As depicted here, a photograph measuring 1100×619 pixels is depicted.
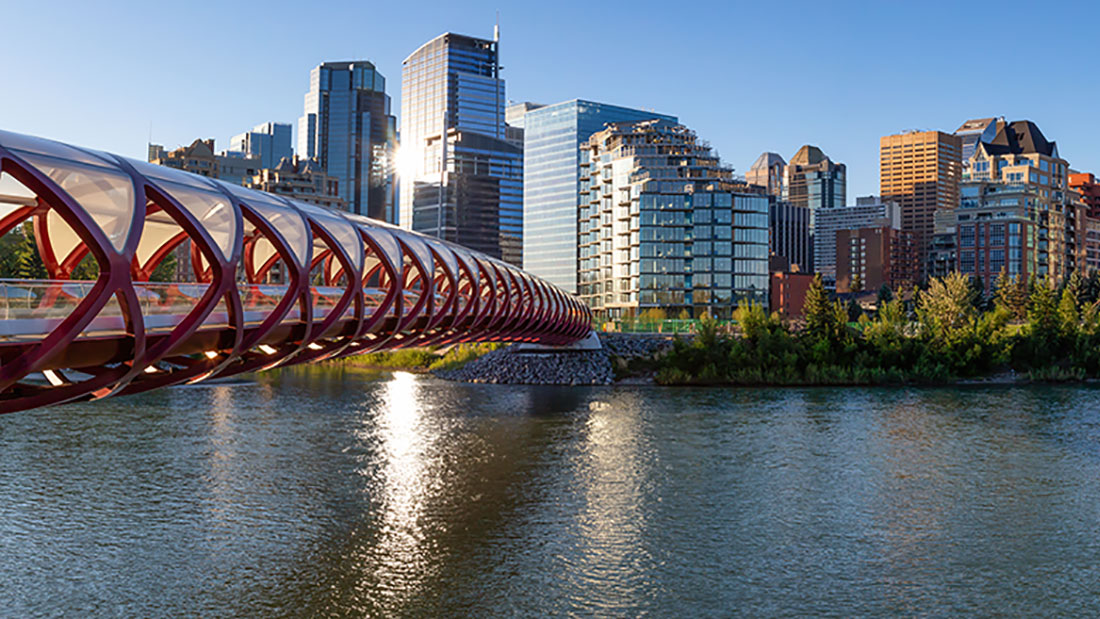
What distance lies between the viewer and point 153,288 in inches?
559

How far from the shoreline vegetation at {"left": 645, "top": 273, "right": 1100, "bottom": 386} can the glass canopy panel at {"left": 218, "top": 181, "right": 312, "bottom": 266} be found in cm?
4925

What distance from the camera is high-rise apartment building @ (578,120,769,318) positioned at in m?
113

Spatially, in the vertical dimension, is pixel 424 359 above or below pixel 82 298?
below

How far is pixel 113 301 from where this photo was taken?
44.2ft

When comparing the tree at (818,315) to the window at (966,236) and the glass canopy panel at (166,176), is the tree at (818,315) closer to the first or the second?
the glass canopy panel at (166,176)

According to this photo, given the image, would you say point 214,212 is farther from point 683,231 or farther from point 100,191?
point 683,231

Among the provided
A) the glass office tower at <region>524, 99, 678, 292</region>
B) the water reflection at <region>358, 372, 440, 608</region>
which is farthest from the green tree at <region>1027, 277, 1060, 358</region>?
the glass office tower at <region>524, 99, 678, 292</region>

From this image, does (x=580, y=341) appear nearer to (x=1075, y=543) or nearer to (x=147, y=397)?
(x=147, y=397)

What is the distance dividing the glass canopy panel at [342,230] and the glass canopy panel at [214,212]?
3876mm

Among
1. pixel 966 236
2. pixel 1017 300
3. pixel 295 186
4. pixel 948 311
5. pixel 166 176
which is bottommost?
pixel 948 311

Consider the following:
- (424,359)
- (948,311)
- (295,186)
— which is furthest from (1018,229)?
(295,186)

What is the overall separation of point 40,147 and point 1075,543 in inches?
926

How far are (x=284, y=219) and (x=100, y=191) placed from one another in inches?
208

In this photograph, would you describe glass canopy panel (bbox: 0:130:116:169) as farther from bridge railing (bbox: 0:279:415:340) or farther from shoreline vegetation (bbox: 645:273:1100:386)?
shoreline vegetation (bbox: 645:273:1100:386)
